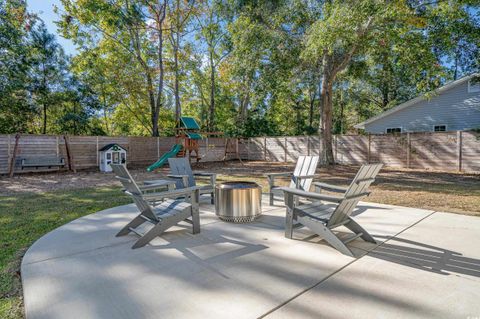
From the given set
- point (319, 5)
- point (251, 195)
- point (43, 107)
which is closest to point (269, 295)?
point (251, 195)

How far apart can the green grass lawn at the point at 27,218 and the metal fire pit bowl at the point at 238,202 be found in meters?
2.43

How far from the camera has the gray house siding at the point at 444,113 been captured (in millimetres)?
13914

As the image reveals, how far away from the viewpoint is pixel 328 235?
292 centimetres

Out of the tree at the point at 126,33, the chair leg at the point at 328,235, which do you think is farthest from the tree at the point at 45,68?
the chair leg at the point at 328,235

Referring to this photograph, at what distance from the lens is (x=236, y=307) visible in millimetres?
1933

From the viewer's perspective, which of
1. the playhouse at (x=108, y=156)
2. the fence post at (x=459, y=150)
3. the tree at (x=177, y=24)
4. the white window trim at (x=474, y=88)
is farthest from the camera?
the tree at (x=177, y=24)

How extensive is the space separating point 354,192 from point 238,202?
166cm

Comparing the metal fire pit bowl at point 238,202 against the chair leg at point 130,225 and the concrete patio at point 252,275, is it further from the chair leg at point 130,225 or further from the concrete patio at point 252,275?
the chair leg at point 130,225

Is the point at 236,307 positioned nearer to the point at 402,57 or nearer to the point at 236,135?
the point at 402,57

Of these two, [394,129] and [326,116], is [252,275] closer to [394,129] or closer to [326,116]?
[326,116]

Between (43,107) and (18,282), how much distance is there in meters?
18.1

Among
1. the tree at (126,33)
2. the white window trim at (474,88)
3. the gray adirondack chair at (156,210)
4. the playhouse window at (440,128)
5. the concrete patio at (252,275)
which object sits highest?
the tree at (126,33)

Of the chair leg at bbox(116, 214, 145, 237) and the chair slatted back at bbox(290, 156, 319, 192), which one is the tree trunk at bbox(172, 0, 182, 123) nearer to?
the chair slatted back at bbox(290, 156, 319, 192)

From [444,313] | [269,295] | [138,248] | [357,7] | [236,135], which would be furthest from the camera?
[236,135]
